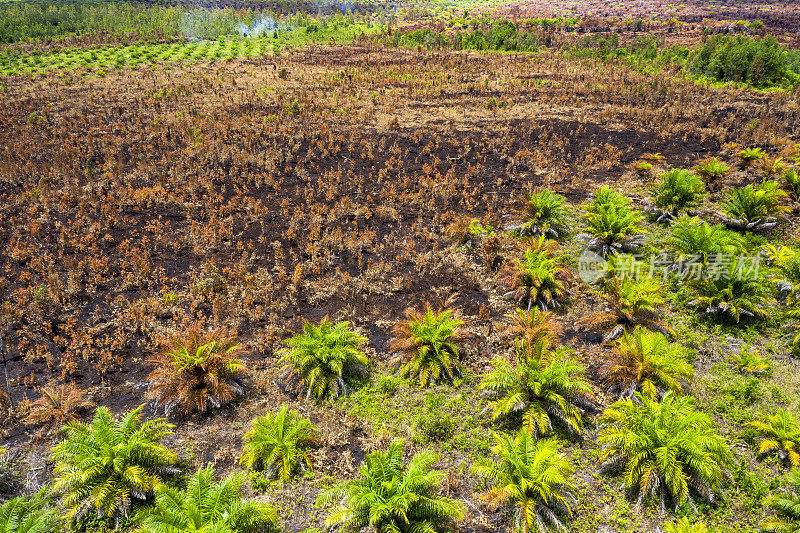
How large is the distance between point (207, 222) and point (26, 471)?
8418 millimetres

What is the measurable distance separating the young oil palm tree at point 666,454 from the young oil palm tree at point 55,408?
870 centimetres

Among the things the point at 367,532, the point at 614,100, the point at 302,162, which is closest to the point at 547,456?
the point at 367,532

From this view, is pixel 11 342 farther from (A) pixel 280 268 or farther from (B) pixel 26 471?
(A) pixel 280 268

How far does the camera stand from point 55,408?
7148 mm

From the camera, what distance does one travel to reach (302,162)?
1783 centimetres

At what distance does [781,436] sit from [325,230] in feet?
36.6

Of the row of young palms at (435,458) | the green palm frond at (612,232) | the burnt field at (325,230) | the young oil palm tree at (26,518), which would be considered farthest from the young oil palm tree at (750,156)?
the young oil palm tree at (26,518)

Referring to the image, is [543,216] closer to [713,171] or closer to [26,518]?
[713,171]

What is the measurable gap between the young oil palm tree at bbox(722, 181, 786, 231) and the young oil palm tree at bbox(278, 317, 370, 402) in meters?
12.4

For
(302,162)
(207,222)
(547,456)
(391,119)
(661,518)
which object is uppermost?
(391,119)

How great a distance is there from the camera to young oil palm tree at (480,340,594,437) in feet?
23.6

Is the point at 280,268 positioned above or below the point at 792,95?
below

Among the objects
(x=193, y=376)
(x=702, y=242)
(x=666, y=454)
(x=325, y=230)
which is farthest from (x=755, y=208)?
(x=193, y=376)

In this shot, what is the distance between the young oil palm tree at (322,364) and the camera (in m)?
7.97
